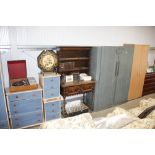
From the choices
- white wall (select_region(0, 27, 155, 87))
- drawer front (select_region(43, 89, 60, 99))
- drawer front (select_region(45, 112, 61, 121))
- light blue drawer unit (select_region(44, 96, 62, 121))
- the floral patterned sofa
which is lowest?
drawer front (select_region(45, 112, 61, 121))

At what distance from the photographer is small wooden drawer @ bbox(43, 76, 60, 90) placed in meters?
2.92

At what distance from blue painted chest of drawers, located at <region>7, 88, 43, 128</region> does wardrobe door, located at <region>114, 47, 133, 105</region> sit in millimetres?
1973

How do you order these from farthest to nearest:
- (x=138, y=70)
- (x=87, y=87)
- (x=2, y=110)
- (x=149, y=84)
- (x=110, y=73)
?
(x=149, y=84), (x=138, y=70), (x=110, y=73), (x=87, y=87), (x=2, y=110)

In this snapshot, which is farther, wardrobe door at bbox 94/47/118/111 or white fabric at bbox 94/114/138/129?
wardrobe door at bbox 94/47/118/111

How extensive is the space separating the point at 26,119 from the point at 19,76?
859 mm

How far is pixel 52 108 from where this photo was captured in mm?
3105

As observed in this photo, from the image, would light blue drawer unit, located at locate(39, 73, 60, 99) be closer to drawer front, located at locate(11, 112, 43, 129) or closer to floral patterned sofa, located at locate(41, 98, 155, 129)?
drawer front, located at locate(11, 112, 43, 129)

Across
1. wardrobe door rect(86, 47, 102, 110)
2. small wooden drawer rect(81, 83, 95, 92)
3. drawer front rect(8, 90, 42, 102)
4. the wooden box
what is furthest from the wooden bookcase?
the wooden box

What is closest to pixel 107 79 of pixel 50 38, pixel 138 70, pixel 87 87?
pixel 87 87

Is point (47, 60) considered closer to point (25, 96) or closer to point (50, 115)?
point (25, 96)
